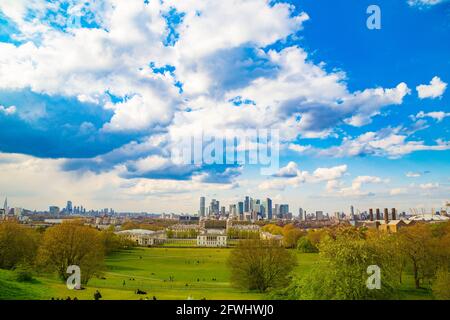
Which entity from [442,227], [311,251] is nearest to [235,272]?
[442,227]

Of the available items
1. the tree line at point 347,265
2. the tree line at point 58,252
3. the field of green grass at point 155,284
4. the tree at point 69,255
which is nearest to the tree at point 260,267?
the tree line at point 347,265

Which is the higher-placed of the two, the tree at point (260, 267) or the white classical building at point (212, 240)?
the tree at point (260, 267)

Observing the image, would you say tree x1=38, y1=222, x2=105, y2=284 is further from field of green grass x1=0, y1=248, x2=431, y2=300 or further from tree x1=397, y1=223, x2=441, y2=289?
tree x1=397, y1=223, x2=441, y2=289

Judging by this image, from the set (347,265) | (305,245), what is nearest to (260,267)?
(347,265)

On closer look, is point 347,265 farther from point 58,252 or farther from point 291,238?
point 291,238

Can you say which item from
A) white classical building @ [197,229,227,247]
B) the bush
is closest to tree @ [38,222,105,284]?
the bush

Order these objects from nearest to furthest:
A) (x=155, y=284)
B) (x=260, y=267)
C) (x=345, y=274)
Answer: (x=345, y=274), (x=260, y=267), (x=155, y=284)

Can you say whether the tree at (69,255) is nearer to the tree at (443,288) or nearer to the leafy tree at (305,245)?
the tree at (443,288)
